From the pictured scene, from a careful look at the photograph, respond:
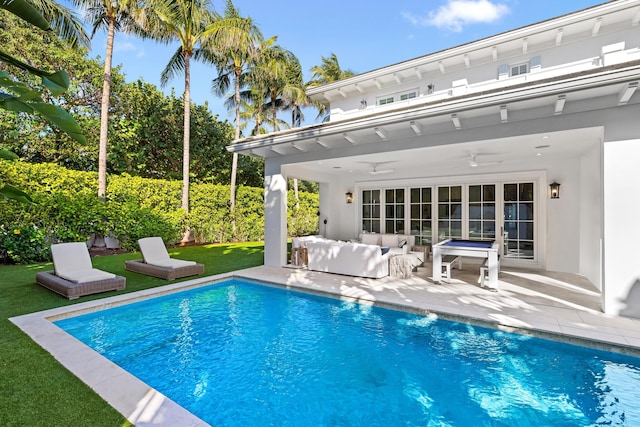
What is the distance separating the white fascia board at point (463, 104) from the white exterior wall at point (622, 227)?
50.0 inches

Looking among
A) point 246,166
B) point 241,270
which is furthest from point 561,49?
point 246,166

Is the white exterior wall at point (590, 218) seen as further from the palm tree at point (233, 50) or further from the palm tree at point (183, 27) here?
the palm tree at point (183, 27)

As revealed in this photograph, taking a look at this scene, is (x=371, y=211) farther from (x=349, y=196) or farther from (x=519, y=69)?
(x=519, y=69)

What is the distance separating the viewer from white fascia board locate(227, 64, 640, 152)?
17.6 feet

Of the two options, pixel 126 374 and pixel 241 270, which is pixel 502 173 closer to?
pixel 241 270

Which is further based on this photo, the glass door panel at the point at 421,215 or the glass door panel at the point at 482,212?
the glass door panel at the point at 421,215

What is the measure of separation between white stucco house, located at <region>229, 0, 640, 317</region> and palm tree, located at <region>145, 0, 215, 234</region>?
22.2ft

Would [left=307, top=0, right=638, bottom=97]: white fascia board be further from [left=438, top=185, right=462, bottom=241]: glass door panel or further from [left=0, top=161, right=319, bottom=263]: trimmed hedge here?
[left=0, top=161, right=319, bottom=263]: trimmed hedge

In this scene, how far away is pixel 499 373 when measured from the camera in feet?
14.9

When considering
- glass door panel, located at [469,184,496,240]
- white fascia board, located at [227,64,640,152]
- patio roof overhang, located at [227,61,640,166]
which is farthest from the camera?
glass door panel, located at [469,184,496,240]

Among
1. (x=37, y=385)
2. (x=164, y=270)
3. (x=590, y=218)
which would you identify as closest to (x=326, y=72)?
(x=164, y=270)

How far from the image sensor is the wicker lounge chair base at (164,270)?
8.88m

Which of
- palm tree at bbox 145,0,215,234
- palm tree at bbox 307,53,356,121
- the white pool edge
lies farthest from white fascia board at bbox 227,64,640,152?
palm tree at bbox 307,53,356,121

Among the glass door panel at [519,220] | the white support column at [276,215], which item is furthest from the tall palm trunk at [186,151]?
the glass door panel at [519,220]
